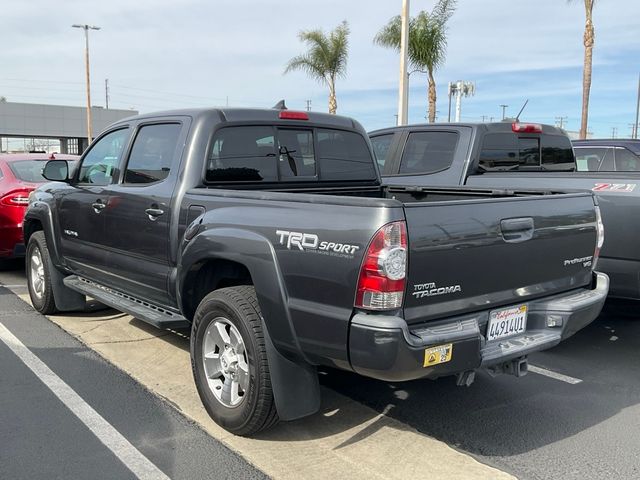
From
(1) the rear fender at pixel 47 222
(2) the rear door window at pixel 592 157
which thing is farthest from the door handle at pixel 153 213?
(2) the rear door window at pixel 592 157

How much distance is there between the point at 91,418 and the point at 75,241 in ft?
6.83

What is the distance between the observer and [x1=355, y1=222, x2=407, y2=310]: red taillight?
9.07 ft

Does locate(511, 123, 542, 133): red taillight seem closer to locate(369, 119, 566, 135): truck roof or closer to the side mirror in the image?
locate(369, 119, 566, 135): truck roof

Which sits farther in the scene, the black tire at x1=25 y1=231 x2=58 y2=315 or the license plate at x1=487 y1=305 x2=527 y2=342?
the black tire at x1=25 y1=231 x2=58 y2=315

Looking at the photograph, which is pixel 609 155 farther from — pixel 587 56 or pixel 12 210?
pixel 587 56

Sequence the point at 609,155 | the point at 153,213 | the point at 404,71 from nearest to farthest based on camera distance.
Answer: the point at 153,213 < the point at 609,155 < the point at 404,71

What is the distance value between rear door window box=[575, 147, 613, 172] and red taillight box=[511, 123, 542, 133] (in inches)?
57.4

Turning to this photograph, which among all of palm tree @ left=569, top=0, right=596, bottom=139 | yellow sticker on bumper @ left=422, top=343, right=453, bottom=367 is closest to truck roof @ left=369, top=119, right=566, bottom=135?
yellow sticker on bumper @ left=422, top=343, right=453, bottom=367

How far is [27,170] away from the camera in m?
8.21

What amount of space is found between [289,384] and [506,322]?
124cm

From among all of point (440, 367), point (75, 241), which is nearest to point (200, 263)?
point (440, 367)

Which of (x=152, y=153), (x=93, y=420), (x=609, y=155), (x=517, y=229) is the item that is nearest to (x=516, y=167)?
(x=609, y=155)

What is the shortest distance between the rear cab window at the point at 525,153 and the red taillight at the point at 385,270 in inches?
147

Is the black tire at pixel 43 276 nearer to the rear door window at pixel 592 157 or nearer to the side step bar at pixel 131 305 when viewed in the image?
the side step bar at pixel 131 305
